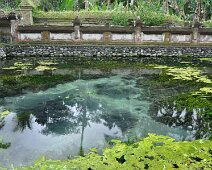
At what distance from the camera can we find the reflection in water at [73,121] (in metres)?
9.96

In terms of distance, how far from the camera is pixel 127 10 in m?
36.5

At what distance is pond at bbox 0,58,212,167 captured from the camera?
10.5 meters

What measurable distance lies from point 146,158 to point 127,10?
97.7 feet

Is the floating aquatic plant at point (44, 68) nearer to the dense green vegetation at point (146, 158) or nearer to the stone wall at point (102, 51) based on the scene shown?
the stone wall at point (102, 51)

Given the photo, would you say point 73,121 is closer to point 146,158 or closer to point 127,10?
point 146,158

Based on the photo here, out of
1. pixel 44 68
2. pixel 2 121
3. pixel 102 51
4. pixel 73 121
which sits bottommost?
pixel 73 121

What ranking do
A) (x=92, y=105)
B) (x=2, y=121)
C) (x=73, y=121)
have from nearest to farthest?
(x=2, y=121)
(x=73, y=121)
(x=92, y=105)

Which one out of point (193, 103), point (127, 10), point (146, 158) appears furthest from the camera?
point (127, 10)

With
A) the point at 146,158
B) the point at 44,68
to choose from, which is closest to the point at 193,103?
the point at 146,158

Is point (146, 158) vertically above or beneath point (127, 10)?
beneath

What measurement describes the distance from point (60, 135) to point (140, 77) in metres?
8.31

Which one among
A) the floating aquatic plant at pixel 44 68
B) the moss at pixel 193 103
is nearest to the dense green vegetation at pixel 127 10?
the floating aquatic plant at pixel 44 68

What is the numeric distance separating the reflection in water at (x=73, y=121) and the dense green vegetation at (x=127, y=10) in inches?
672

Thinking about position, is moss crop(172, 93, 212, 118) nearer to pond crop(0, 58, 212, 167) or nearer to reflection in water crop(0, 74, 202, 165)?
pond crop(0, 58, 212, 167)
